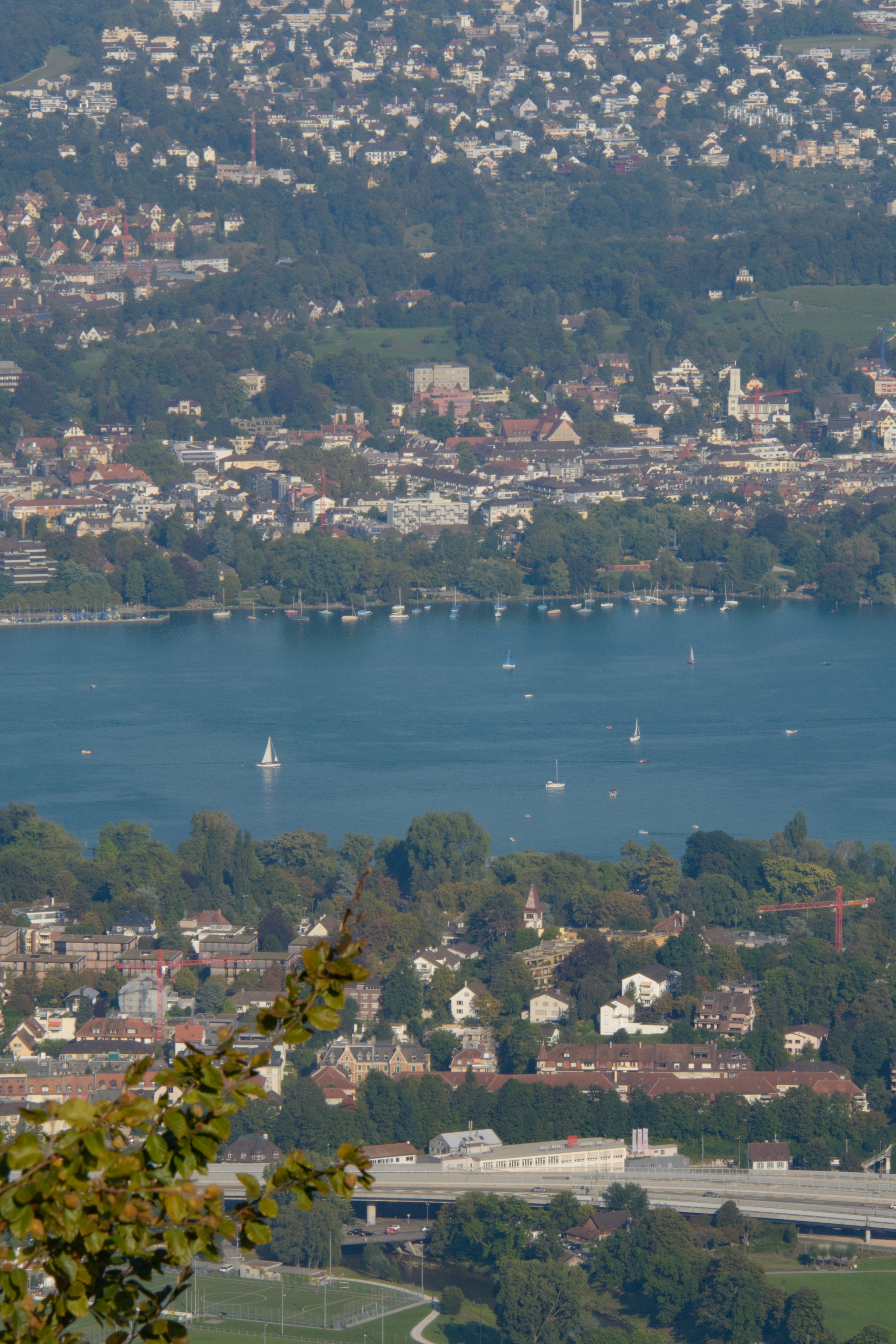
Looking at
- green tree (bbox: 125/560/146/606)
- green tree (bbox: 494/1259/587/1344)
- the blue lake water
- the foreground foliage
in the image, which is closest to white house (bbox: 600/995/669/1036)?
the blue lake water

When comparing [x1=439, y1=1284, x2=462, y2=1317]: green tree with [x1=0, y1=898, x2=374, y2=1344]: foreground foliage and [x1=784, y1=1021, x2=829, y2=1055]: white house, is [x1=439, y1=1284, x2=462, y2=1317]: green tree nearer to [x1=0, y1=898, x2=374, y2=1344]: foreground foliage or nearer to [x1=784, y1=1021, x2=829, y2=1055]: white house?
[x1=784, y1=1021, x2=829, y2=1055]: white house

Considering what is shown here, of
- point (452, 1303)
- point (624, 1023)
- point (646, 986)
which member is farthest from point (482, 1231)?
point (646, 986)

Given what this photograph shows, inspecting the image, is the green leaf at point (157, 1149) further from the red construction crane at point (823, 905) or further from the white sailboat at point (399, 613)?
the white sailboat at point (399, 613)

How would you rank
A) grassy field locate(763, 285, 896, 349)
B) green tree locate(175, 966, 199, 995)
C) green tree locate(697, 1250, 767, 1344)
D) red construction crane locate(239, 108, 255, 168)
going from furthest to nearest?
red construction crane locate(239, 108, 255, 168)
grassy field locate(763, 285, 896, 349)
green tree locate(175, 966, 199, 995)
green tree locate(697, 1250, 767, 1344)

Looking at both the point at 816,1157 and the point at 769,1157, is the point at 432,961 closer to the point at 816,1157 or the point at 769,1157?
the point at 769,1157

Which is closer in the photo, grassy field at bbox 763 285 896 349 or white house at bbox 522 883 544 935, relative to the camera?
white house at bbox 522 883 544 935

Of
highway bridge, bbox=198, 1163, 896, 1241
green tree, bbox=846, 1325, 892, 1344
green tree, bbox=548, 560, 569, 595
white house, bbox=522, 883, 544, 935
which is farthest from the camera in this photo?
green tree, bbox=548, 560, 569, 595

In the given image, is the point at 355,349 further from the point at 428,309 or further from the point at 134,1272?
the point at 134,1272

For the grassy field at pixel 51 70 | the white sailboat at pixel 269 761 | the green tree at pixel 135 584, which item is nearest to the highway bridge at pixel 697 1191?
the white sailboat at pixel 269 761
